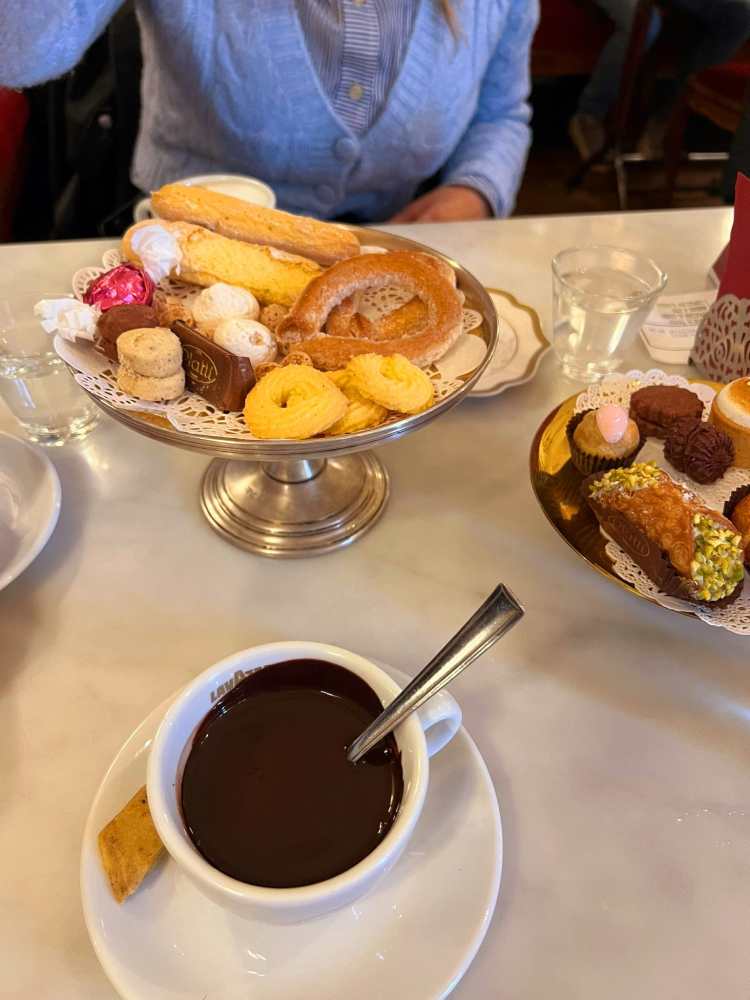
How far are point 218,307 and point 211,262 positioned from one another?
90mm

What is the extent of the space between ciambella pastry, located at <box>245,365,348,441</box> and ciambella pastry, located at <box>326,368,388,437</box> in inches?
0.4

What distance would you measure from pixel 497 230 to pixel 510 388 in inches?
15.6

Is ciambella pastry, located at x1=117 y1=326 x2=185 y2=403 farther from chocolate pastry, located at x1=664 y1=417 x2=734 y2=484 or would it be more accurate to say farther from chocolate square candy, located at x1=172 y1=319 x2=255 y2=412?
chocolate pastry, located at x1=664 y1=417 x2=734 y2=484

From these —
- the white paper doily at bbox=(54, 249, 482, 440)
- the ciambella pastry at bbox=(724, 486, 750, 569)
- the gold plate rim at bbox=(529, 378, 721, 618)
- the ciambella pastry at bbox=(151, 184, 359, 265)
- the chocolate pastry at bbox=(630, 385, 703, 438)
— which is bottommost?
the gold plate rim at bbox=(529, 378, 721, 618)

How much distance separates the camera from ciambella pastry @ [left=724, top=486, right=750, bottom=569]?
2.02 ft

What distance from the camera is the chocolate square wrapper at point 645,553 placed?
0.59m

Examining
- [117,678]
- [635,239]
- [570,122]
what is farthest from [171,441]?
[570,122]

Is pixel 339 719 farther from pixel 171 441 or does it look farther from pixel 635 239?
pixel 635 239

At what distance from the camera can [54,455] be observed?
776 millimetres

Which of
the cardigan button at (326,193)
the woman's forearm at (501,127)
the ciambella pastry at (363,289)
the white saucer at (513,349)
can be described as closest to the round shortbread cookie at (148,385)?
the ciambella pastry at (363,289)

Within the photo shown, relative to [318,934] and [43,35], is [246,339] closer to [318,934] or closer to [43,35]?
[318,934]

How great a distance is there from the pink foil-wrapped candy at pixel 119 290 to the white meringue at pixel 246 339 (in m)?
0.08

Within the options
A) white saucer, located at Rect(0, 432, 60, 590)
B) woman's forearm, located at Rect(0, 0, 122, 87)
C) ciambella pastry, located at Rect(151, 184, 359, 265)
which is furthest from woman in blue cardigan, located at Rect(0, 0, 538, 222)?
white saucer, located at Rect(0, 432, 60, 590)

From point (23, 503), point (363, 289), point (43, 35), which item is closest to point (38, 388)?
point (23, 503)
